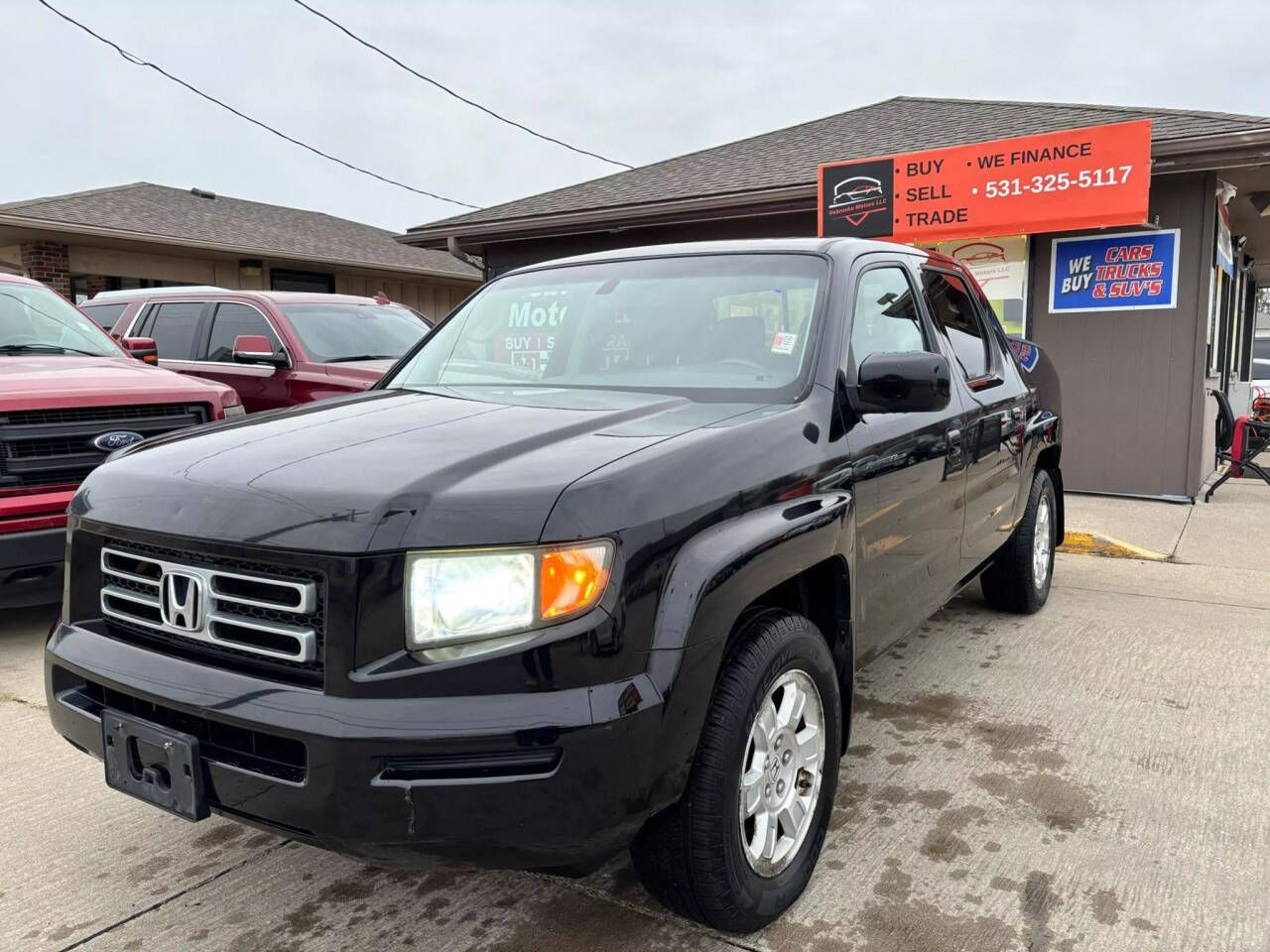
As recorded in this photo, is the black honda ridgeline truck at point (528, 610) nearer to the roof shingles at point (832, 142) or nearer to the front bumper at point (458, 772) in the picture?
the front bumper at point (458, 772)

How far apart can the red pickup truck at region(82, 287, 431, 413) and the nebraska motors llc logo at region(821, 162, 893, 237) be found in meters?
4.20

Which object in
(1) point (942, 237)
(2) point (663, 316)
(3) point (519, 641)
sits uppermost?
(1) point (942, 237)

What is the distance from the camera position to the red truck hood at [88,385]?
4.56 meters

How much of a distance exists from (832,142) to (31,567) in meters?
9.91

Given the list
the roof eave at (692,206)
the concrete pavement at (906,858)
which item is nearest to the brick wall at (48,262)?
the roof eave at (692,206)

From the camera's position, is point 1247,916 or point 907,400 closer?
point 1247,916

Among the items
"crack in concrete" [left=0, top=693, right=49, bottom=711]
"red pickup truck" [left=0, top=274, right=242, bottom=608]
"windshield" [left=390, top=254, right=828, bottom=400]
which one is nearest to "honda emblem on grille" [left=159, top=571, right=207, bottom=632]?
"windshield" [left=390, top=254, right=828, bottom=400]

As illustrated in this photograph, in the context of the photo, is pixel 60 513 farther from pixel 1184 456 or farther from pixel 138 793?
pixel 1184 456

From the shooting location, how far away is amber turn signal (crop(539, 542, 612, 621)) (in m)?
1.92

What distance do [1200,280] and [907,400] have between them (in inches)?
287

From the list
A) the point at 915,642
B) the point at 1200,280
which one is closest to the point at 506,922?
the point at 915,642

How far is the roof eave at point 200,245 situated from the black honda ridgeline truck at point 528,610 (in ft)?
43.6

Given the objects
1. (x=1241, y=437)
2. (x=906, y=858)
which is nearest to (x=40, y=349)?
(x=906, y=858)

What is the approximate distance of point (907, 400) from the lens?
9.00 ft
